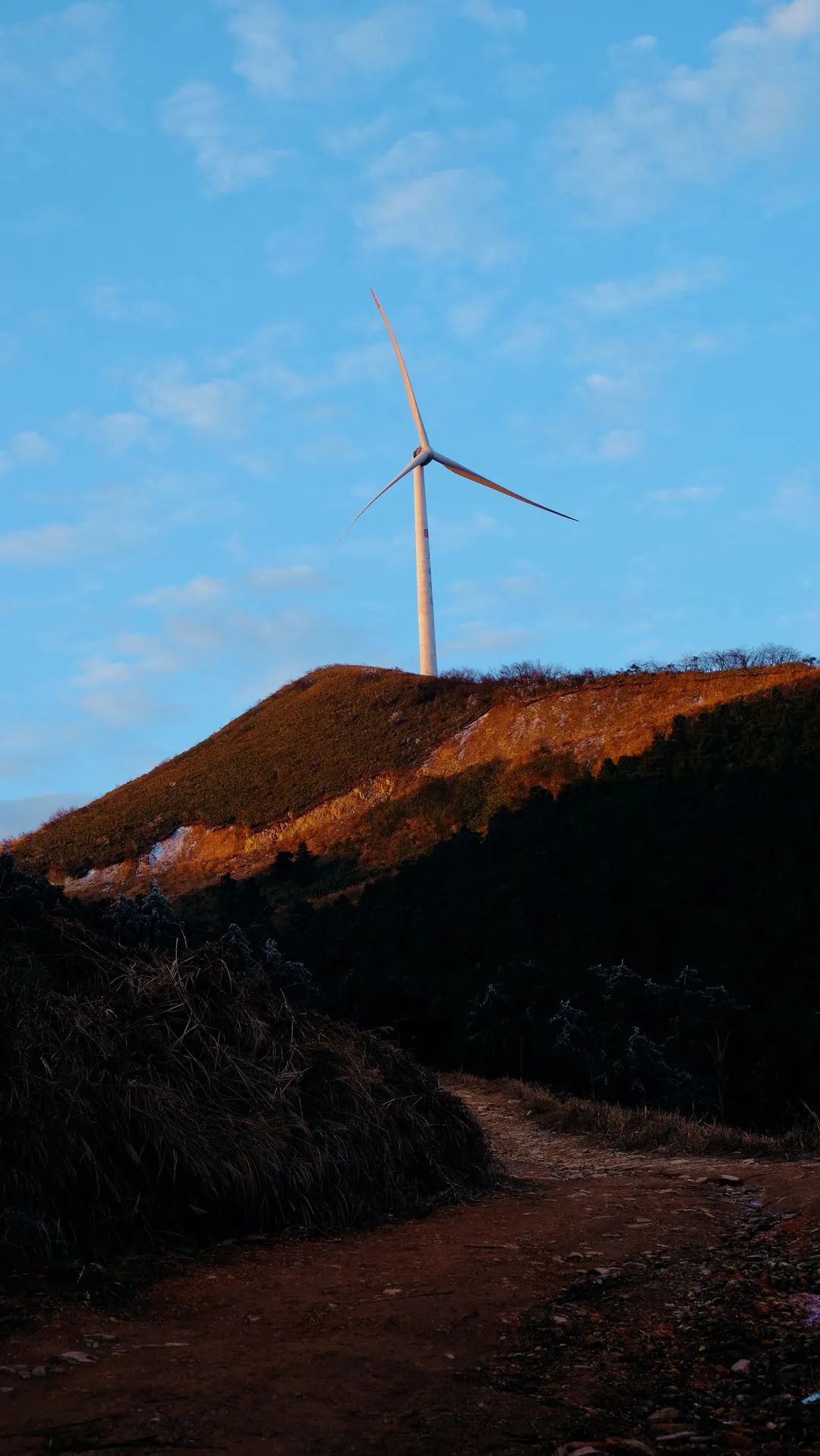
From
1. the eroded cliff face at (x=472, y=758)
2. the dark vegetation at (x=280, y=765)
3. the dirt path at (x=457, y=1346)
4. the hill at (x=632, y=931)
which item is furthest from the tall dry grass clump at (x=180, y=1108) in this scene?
the dark vegetation at (x=280, y=765)

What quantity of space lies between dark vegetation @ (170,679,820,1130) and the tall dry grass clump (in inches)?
232

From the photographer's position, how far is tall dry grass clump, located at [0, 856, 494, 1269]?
769 cm

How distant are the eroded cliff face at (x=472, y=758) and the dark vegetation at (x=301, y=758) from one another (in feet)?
3.59

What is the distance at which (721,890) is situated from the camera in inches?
1173

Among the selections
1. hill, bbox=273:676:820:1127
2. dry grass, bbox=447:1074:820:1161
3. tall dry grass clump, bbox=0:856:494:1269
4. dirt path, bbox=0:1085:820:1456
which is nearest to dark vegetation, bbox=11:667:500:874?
hill, bbox=273:676:820:1127

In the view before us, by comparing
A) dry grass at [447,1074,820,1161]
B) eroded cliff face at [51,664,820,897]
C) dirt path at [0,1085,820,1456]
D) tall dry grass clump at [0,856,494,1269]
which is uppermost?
eroded cliff face at [51,664,820,897]

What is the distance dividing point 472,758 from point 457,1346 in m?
51.1

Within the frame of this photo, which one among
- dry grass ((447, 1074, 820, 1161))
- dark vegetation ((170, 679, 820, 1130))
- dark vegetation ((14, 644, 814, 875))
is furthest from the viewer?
dark vegetation ((14, 644, 814, 875))

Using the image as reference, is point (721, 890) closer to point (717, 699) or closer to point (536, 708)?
point (717, 699)

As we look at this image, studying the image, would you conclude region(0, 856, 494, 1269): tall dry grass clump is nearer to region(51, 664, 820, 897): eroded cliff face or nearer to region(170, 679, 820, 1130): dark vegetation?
region(170, 679, 820, 1130): dark vegetation

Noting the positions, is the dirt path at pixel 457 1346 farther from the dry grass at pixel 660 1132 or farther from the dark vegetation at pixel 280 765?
the dark vegetation at pixel 280 765

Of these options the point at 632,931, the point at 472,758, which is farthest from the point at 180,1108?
the point at 472,758

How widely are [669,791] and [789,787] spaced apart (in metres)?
4.89

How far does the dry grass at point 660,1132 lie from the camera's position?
39.6 feet
